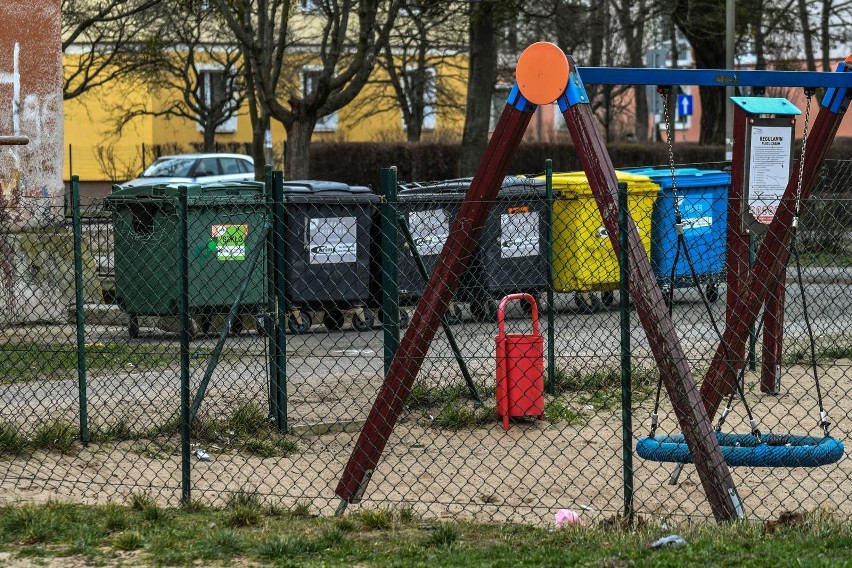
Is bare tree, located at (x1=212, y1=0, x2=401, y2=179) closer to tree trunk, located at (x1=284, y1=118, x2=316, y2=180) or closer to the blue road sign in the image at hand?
tree trunk, located at (x1=284, y1=118, x2=316, y2=180)

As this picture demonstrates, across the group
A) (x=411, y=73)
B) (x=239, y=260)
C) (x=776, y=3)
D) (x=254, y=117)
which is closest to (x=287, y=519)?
(x=239, y=260)

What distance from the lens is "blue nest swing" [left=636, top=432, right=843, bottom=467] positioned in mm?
5719

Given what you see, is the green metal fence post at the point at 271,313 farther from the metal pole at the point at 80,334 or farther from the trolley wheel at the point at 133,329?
the trolley wheel at the point at 133,329

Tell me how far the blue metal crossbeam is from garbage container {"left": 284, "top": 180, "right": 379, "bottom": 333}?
217 inches

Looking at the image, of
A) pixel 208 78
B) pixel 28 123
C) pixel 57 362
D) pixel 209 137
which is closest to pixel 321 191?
pixel 28 123

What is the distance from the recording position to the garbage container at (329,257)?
11.6 metres

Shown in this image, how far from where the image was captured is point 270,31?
19.2m

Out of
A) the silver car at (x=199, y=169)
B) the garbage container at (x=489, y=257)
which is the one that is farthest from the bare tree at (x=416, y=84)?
the garbage container at (x=489, y=257)

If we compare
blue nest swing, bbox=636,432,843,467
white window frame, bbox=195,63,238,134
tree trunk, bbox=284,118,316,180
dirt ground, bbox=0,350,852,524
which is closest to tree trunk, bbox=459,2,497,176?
tree trunk, bbox=284,118,316,180

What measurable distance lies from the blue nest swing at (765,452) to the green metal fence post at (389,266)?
6.03 ft

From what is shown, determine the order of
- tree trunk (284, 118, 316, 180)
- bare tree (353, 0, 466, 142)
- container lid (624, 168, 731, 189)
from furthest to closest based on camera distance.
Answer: bare tree (353, 0, 466, 142), tree trunk (284, 118, 316, 180), container lid (624, 168, 731, 189)

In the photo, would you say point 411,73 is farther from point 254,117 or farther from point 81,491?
point 81,491

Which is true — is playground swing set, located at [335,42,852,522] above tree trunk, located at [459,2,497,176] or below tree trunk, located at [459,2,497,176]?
below

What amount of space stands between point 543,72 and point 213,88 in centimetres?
3323
